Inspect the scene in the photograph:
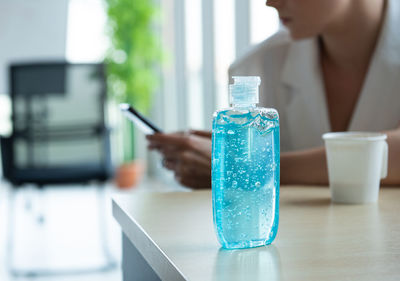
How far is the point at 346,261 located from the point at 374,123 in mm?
847

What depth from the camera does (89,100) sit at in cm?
390

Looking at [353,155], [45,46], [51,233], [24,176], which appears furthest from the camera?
[45,46]

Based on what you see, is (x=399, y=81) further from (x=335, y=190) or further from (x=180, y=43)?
(x=180, y=43)

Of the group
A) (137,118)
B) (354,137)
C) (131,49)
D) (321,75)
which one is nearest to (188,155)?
(137,118)

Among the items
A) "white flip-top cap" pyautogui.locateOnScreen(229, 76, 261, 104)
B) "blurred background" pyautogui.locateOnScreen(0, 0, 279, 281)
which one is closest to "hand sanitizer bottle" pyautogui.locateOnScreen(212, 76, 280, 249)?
"white flip-top cap" pyautogui.locateOnScreen(229, 76, 261, 104)

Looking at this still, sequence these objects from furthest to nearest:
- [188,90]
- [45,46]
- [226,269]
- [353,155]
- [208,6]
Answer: [45,46] < [188,90] < [208,6] < [353,155] < [226,269]

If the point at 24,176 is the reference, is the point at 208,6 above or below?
above

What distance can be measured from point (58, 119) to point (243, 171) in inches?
131

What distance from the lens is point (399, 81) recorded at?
144 cm

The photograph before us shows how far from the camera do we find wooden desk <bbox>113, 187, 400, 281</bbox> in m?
0.64

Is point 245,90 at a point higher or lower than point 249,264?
higher

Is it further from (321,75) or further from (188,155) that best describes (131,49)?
(188,155)

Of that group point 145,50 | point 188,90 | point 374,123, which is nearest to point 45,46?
point 145,50

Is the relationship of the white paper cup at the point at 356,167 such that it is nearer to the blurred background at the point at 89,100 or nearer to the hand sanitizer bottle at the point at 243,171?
the hand sanitizer bottle at the point at 243,171
